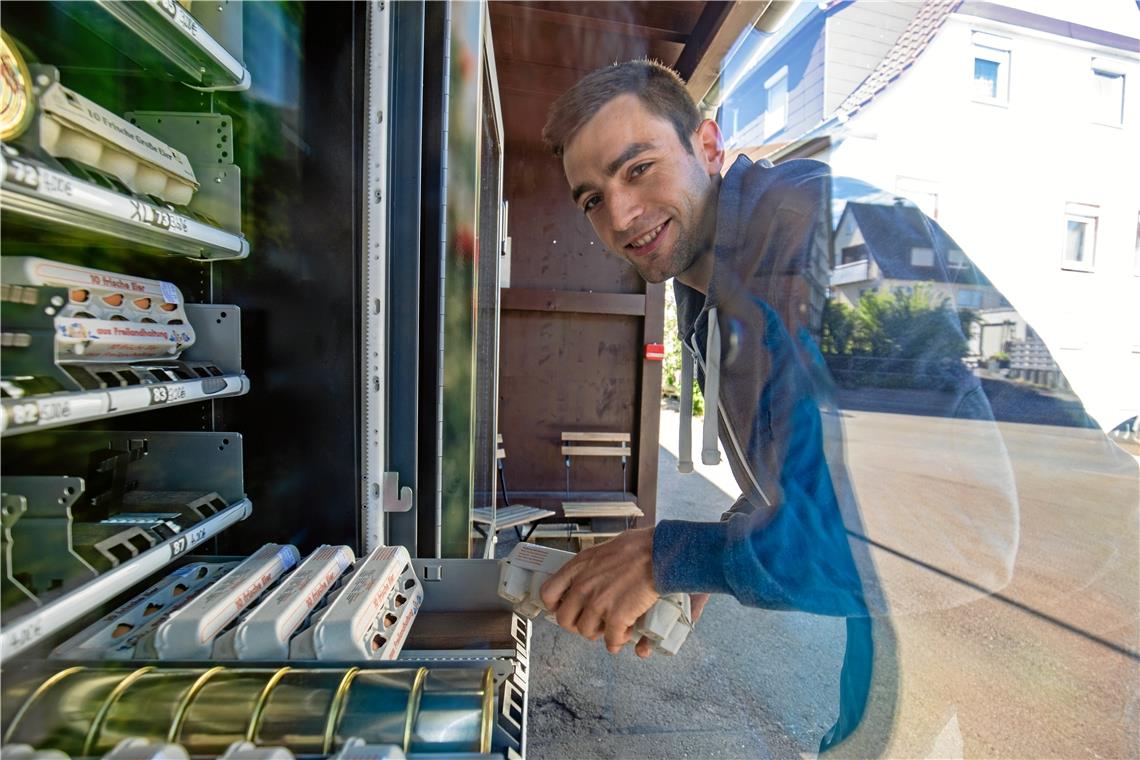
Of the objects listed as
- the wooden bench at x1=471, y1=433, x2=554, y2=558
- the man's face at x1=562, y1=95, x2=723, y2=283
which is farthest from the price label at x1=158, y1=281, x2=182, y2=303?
the wooden bench at x1=471, y1=433, x2=554, y2=558

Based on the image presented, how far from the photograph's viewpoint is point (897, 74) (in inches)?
54.1

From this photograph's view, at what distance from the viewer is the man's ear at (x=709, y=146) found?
4.17 ft

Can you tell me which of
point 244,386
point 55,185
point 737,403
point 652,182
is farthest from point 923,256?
point 244,386

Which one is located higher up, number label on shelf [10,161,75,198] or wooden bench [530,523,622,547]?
number label on shelf [10,161,75,198]

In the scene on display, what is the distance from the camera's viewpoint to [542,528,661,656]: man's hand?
2.64 ft

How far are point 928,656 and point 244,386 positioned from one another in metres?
2.17

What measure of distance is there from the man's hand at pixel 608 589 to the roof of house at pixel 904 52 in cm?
137

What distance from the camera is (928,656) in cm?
174

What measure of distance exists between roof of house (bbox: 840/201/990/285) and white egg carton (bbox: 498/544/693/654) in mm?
687

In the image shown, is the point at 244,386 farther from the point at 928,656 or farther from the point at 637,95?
the point at 928,656

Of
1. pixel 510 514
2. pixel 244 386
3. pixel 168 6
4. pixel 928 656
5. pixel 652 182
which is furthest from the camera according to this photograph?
pixel 510 514

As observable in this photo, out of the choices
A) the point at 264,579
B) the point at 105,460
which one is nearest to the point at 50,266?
the point at 105,460

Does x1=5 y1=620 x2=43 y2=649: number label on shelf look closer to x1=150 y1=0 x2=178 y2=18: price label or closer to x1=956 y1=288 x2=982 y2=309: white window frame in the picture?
x1=150 y1=0 x2=178 y2=18: price label

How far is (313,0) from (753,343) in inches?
46.8
